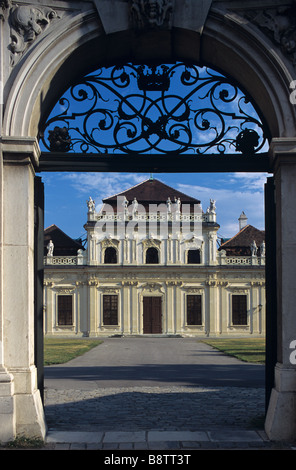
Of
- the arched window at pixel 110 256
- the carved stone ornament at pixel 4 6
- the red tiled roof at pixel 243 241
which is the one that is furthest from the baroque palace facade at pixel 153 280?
the carved stone ornament at pixel 4 6

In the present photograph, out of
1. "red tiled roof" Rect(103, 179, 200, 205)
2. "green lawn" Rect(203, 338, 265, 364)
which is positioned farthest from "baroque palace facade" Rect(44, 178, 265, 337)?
"green lawn" Rect(203, 338, 265, 364)

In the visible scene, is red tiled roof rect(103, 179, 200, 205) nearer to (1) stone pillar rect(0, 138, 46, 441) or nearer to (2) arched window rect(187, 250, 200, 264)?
(2) arched window rect(187, 250, 200, 264)

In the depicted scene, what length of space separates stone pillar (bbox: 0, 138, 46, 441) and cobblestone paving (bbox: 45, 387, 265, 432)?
92cm

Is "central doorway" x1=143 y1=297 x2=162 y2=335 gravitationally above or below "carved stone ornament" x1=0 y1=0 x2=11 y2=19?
below

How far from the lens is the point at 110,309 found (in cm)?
4178

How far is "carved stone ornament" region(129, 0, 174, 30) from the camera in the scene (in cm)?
566

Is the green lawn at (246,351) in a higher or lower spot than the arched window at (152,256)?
lower

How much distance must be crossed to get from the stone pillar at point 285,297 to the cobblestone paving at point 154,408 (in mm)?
833

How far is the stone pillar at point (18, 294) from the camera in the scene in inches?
207

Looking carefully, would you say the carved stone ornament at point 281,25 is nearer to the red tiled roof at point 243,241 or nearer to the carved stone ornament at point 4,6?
the carved stone ornament at point 4,6

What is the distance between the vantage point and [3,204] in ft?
17.9
